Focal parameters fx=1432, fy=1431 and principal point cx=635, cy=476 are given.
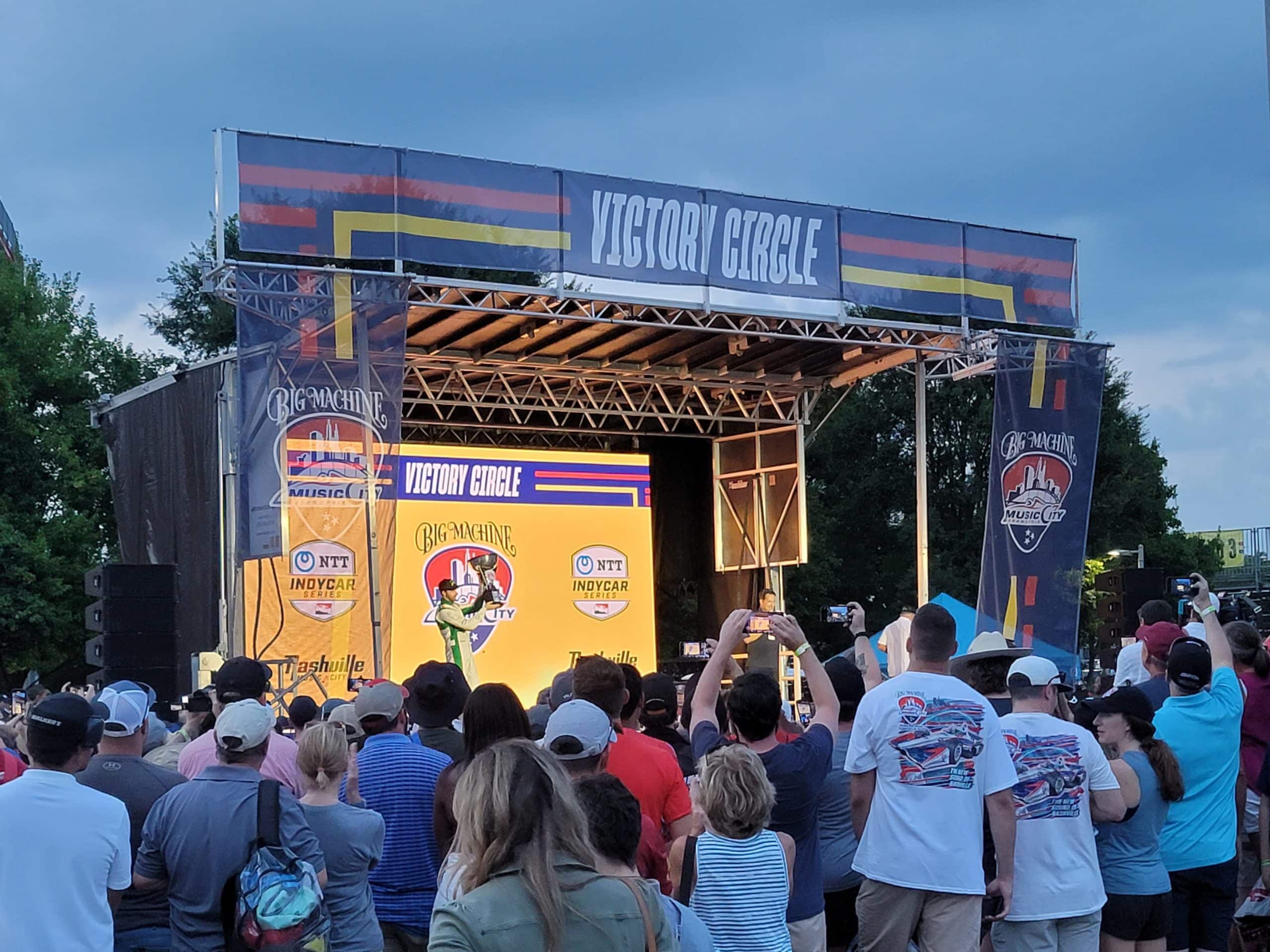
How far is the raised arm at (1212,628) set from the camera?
17.9ft

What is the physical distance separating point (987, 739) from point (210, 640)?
442 inches

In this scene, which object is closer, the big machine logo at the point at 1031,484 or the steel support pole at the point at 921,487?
the big machine logo at the point at 1031,484

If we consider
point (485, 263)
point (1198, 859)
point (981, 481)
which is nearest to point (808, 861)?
point (1198, 859)

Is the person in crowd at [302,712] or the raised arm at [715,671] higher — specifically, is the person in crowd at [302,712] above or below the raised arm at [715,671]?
below

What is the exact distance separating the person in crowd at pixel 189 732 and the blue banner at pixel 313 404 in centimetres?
500

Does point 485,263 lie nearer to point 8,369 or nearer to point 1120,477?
point 8,369

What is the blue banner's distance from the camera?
11.4m

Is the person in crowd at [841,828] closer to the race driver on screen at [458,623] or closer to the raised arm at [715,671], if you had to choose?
the raised arm at [715,671]

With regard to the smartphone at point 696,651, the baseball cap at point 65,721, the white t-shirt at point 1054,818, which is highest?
the baseball cap at point 65,721

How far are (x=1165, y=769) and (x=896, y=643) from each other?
28.1ft

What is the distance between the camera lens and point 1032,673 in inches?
185

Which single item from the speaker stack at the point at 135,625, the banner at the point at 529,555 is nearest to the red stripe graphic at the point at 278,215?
the speaker stack at the point at 135,625

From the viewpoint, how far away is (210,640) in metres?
14.3

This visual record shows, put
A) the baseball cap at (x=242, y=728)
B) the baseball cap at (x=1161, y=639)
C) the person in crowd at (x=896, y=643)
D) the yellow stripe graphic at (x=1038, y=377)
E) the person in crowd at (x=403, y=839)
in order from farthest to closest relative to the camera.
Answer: the yellow stripe graphic at (x=1038, y=377) → the person in crowd at (x=896, y=643) → the baseball cap at (x=1161, y=639) → the person in crowd at (x=403, y=839) → the baseball cap at (x=242, y=728)
